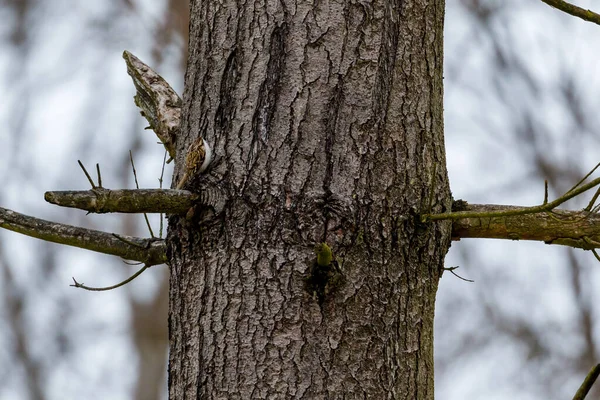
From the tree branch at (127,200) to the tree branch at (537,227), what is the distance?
0.68 meters

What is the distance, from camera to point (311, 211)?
1546mm

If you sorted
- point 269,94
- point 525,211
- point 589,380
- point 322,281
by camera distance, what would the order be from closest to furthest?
1. point 589,380
2. point 525,211
3. point 322,281
4. point 269,94

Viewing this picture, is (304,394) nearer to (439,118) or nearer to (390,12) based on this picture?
(439,118)

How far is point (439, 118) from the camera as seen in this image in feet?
5.82

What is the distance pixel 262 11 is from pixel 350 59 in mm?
241

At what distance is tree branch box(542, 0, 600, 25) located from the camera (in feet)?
4.85

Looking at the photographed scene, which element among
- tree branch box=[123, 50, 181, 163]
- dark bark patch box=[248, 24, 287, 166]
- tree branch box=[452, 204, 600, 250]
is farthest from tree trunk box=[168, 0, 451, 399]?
tree branch box=[123, 50, 181, 163]

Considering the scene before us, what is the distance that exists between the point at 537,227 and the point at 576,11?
0.55m

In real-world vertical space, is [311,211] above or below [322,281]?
above

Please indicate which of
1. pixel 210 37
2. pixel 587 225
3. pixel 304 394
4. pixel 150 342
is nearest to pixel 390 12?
pixel 210 37

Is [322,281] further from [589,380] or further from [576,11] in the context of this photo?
[576,11]

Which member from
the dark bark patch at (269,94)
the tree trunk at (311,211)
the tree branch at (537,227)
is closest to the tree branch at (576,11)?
the tree trunk at (311,211)

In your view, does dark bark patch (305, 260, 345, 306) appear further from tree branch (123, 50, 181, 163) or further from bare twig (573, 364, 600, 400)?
tree branch (123, 50, 181, 163)

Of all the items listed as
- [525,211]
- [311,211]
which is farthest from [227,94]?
[525,211]
